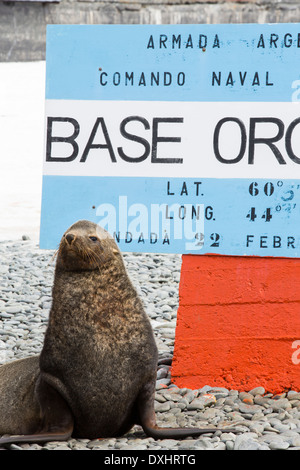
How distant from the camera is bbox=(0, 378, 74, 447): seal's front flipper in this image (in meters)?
3.63

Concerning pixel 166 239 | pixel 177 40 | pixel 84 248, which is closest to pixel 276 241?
pixel 166 239

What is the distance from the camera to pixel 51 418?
3723 mm

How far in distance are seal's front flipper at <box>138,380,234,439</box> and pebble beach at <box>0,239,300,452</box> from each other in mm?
31

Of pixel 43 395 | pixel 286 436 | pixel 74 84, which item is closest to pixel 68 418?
pixel 43 395

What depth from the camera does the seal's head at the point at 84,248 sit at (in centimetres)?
367

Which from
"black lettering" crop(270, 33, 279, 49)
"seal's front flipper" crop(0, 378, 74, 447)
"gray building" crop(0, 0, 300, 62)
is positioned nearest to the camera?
"seal's front flipper" crop(0, 378, 74, 447)

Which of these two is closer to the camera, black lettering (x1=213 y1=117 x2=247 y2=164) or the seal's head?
the seal's head

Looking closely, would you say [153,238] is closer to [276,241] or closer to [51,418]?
[276,241]

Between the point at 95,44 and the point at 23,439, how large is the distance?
2.30 m

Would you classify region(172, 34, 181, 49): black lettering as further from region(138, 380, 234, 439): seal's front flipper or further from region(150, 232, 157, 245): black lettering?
region(138, 380, 234, 439): seal's front flipper

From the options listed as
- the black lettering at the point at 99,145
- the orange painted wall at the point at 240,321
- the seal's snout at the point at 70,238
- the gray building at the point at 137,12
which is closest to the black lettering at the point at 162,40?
the black lettering at the point at 99,145

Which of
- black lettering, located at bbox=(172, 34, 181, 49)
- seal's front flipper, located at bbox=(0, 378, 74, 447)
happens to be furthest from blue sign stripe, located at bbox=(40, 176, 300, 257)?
seal's front flipper, located at bbox=(0, 378, 74, 447)

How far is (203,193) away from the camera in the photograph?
4684mm

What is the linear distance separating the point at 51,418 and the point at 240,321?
1.41 metres
